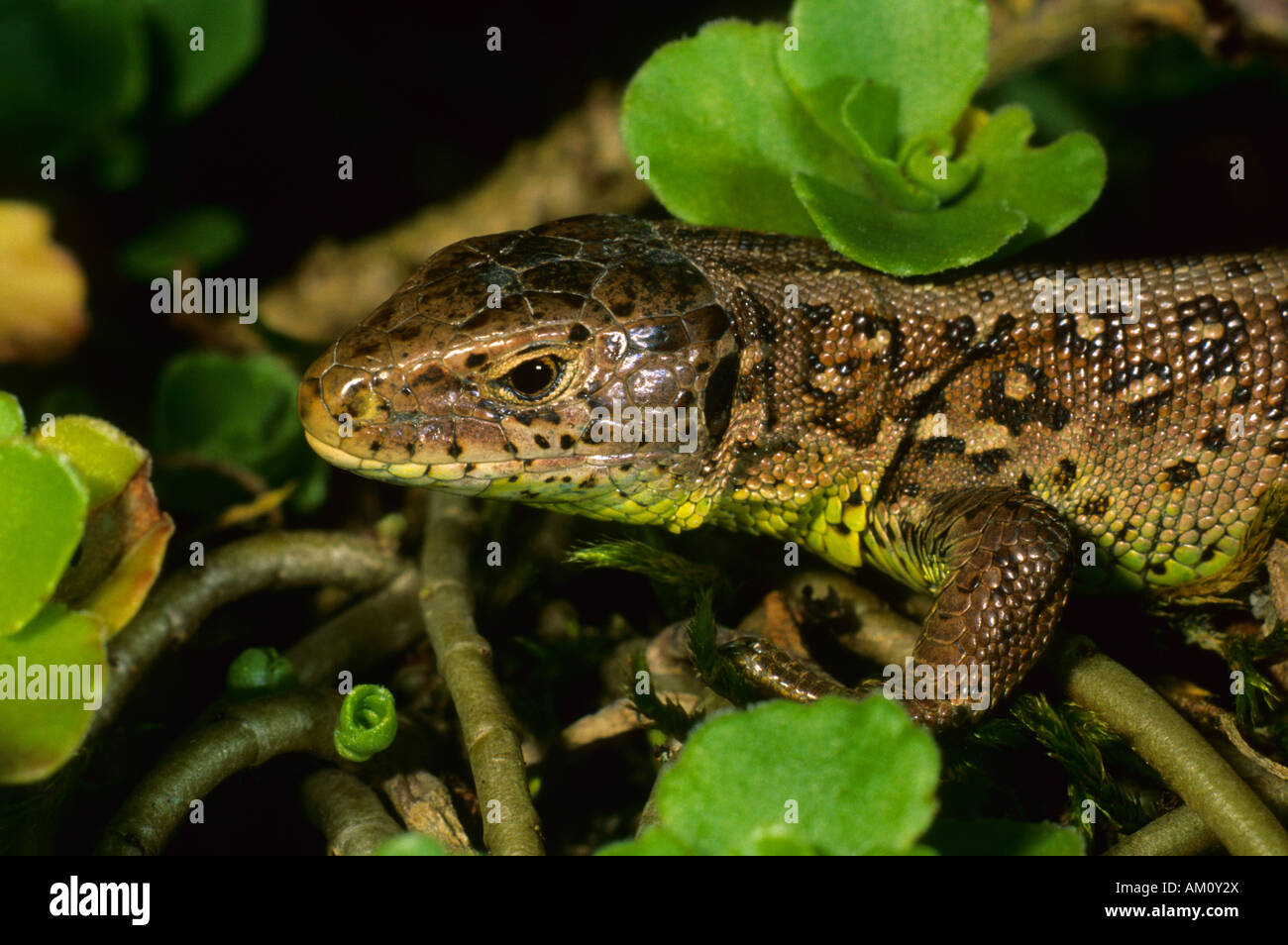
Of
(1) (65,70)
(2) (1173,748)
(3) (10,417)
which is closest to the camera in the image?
(3) (10,417)

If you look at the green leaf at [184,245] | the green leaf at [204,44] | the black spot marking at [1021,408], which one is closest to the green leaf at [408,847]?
the black spot marking at [1021,408]

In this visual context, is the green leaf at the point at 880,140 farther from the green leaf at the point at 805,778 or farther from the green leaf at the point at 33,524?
the green leaf at the point at 33,524

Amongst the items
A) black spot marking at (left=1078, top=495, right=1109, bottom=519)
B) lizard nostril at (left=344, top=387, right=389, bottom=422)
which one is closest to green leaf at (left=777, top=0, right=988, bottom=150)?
black spot marking at (left=1078, top=495, right=1109, bottom=519)

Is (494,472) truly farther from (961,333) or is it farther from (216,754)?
(961,333)

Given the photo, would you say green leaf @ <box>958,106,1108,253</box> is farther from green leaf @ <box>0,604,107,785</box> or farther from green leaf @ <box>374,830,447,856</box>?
green leaf @ <box>0,604,107,785</box>

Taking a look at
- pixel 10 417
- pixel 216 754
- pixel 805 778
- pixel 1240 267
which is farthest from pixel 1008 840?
Answer: pixel 10 417
